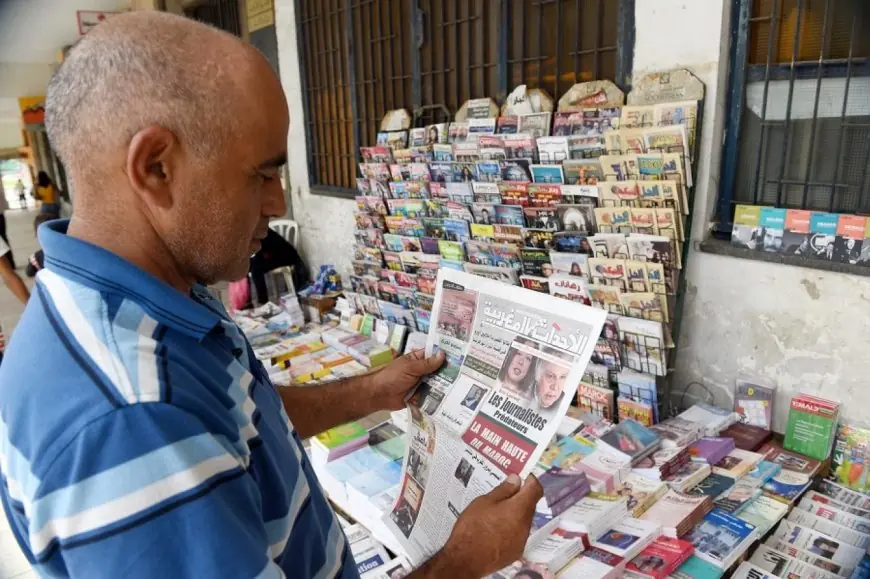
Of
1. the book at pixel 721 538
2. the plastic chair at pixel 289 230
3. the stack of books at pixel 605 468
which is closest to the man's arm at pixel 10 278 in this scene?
the plastic chair at pixel 289 230

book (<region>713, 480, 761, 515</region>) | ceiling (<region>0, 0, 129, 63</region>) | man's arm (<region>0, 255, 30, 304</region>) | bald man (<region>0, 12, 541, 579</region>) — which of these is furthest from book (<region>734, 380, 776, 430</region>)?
ceiling (<region>0, 0, 129, 63</region>)

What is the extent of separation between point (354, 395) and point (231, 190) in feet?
2.31

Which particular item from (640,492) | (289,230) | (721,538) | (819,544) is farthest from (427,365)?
(289,230)

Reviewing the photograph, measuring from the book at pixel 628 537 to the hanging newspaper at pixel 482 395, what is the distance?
22.7 inches

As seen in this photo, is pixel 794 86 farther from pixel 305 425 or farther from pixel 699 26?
pixel 305 425

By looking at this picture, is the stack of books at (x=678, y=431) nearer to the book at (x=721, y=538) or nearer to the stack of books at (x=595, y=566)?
the book at (x=721, y=538)

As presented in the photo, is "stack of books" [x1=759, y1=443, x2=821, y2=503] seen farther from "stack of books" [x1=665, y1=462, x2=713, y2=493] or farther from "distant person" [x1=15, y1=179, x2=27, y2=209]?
"distant person" [x1=15, y1=179, x2=27, y2=209]

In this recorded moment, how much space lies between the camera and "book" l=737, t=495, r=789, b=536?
1.55 m

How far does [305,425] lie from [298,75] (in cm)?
352

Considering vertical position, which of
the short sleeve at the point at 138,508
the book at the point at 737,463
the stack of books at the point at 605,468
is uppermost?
the short sleeve at the point at 138,508

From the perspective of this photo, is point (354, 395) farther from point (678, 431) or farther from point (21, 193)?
point (21, 193)

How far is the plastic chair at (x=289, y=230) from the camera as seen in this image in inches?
173

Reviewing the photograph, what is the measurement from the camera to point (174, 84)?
579mm

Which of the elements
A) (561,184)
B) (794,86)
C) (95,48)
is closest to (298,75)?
(561,184)
